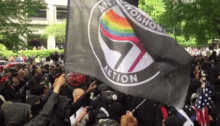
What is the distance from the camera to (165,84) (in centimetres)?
385

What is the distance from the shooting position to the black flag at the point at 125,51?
3.86 meters

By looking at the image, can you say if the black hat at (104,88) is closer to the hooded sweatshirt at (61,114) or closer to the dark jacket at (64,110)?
the dark jacket at (64,110)

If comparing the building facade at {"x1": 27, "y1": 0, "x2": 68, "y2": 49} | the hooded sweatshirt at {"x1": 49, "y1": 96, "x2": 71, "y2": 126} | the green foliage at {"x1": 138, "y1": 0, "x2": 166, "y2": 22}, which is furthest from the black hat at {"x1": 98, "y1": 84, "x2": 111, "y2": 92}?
the building facade at {"x1": 27, "y1": 0, "x2": 68, "y2": 49}

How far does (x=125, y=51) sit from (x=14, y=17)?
12082mm

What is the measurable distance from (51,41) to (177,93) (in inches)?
2400

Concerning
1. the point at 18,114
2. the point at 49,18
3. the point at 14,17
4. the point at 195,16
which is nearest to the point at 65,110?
the point at 18,114

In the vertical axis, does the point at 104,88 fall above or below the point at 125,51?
below

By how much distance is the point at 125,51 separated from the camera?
418 centimetres

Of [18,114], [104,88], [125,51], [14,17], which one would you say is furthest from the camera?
[14,17]

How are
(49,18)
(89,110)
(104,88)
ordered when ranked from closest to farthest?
(89,110) → (104,88) → (49,18)

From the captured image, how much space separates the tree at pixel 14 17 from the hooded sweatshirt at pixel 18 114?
10532 mm

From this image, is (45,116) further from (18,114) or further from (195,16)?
(195,16)

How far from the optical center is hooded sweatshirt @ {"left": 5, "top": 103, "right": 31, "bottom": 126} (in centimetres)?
485

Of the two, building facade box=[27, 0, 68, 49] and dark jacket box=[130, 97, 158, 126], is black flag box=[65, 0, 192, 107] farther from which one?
building facade box=[27, 0, 68, 49]
